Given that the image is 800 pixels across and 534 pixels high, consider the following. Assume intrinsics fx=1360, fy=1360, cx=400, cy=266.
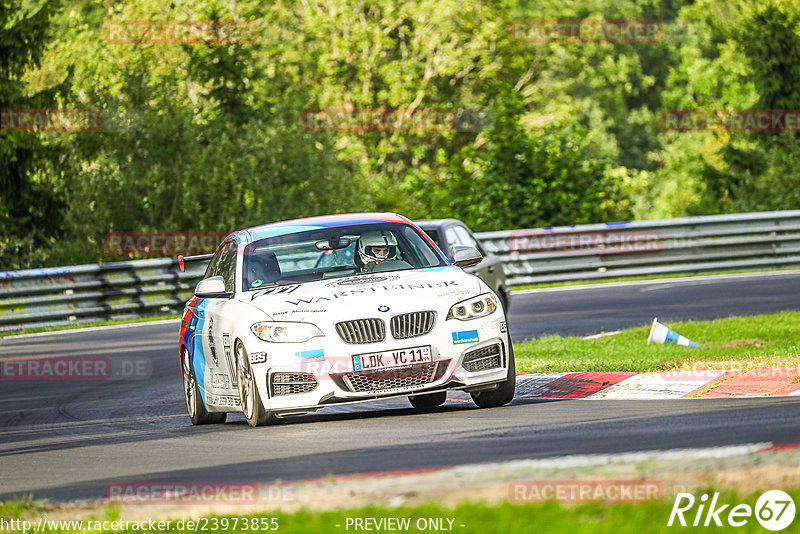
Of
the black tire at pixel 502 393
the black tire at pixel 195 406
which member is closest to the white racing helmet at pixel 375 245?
the black tire at pixel 502 393

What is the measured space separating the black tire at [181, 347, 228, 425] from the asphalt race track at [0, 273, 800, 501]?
0.49ft

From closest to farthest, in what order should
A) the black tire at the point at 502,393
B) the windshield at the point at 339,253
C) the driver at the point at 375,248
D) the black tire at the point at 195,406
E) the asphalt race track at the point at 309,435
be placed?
the asphalt race track at the point at 309,435
the black tire at the point at 502,393
the windshield at the point at 339,253
the driver at the point at 375,248
the black tire at the point at 195,406

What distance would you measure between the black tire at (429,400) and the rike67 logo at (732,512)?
19.0ft

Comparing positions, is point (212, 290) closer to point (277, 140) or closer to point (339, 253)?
point (339, 253)

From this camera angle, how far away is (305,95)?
45.0 m

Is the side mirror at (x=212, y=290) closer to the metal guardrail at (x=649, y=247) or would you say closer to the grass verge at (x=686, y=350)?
Answer: the grass verge at (x=686, y=350)

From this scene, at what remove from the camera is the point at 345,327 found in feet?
31.4

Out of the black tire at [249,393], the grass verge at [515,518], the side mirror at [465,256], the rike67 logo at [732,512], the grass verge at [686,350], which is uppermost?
the side mirror at [465,256]

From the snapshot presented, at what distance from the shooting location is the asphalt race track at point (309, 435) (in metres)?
7.45

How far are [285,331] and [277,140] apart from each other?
73.4 feet

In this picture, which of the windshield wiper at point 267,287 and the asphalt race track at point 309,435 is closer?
the asphalt race track at point 309,435

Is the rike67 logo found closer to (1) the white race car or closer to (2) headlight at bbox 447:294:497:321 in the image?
(1) the white race car

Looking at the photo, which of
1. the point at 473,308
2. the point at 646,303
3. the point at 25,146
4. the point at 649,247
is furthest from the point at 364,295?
the point at 25,146

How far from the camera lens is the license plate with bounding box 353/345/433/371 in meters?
9.52
